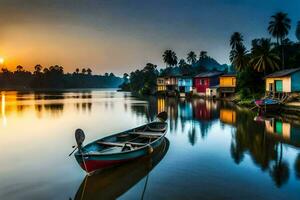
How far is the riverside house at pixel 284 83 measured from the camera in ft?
122

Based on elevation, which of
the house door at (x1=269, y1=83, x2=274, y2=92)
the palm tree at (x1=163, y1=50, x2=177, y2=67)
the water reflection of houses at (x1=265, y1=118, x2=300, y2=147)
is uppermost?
the palm tree at (x1=163, y1=50, x2=177, y2=67)

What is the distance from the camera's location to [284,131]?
21.7 meters

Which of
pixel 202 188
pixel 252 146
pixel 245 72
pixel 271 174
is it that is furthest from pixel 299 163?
pixel 245 72

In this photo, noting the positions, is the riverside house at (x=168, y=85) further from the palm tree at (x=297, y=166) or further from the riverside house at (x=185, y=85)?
the palm tree at (x=297, y=166)

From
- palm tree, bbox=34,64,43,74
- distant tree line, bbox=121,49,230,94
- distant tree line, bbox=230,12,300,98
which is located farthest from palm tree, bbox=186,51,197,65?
palm tree, bbox=34,64,43,74

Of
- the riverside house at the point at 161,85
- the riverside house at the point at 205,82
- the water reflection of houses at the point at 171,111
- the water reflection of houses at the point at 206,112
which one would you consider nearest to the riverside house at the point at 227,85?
the riverside house at the point at 205,82

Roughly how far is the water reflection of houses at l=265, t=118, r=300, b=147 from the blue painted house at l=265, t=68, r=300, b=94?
1306 cm

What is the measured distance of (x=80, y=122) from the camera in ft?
97.5

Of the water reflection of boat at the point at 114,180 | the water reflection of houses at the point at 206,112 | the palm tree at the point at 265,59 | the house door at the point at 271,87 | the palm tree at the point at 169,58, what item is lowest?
the water reflection of boat at the point at 114,180

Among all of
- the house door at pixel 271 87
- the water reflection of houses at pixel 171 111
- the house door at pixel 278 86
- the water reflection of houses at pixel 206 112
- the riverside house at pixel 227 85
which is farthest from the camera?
the riverside house at pixel 227 85

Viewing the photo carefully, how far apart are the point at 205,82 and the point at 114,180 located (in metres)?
61.1

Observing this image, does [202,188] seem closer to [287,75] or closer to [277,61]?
[287,75]

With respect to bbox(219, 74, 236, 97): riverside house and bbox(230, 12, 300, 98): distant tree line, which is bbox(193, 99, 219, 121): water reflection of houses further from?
bbox(219, 74, 236, 97): riverside house

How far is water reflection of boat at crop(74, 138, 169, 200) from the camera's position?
10195 mm
